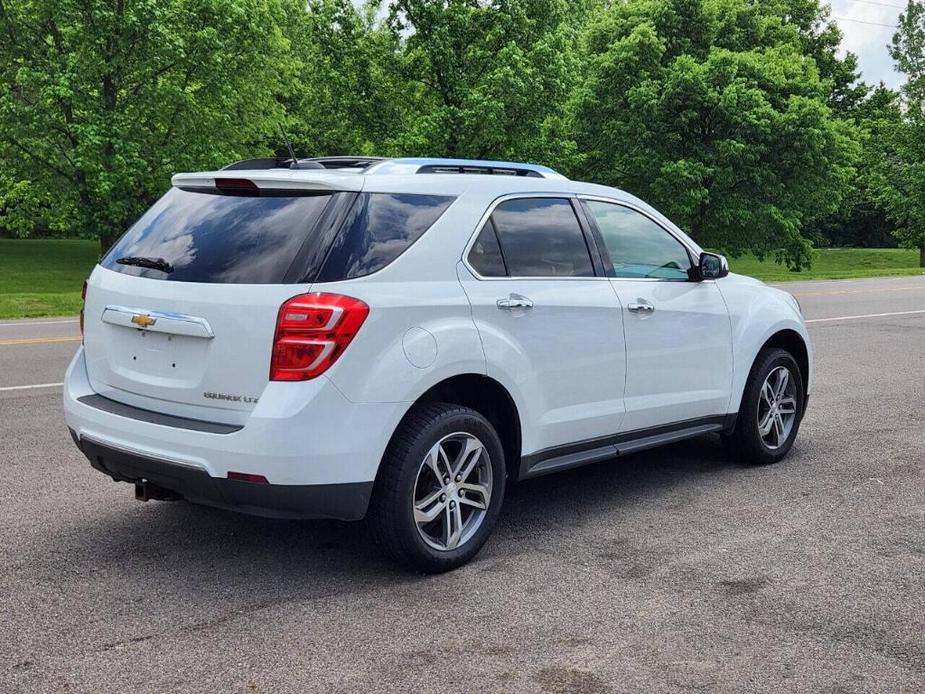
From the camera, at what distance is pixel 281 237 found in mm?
4309

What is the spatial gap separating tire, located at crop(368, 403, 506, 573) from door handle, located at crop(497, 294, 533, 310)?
1.75 ft

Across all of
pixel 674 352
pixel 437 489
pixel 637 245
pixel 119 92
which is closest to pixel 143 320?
pixel 437 489

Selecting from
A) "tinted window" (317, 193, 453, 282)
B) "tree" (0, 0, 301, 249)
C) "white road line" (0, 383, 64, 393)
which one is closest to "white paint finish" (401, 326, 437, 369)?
"tinted window" (317, 193, 453, 282)

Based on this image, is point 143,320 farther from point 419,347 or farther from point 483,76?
point 483,76

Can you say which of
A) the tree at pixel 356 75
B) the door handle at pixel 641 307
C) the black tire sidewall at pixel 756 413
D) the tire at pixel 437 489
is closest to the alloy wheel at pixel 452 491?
the tire at pixel 437 489

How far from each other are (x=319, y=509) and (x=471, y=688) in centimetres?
106

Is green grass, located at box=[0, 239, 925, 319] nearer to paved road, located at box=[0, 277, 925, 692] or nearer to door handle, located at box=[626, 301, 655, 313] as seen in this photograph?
paved road, located at box=[0, 277, 925, 692]

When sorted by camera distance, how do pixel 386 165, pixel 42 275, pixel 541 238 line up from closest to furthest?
pixel 386 165 < pixel 541 238 < pixel 42 275

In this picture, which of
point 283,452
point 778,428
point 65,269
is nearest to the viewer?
point 283,452

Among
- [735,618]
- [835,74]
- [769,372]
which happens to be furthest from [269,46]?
[835,74]

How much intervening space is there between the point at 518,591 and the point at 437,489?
22.1 inches

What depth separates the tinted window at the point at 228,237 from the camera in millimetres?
4266

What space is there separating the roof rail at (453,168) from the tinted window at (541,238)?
0.23 meters

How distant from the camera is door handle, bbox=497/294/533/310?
15.6ft
